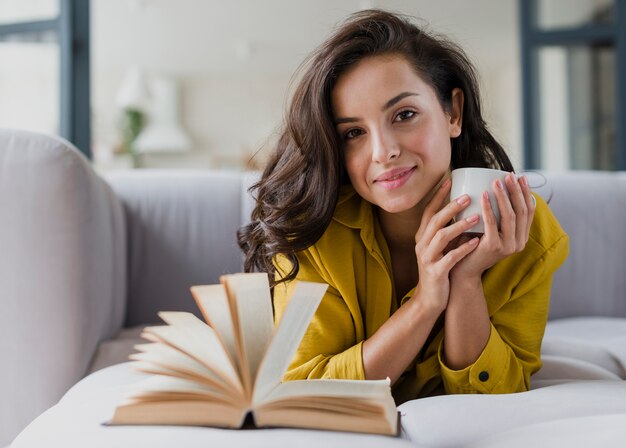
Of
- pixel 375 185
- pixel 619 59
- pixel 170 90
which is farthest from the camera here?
pixel 170 90

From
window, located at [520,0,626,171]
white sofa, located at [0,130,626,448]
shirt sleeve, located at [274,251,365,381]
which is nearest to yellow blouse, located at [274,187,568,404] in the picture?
shirt sleeve, located at [274,251,365,381]

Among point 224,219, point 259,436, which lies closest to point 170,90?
point 224,219

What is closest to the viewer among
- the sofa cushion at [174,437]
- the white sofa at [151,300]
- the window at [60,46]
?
the sofa cushion at [174,437]

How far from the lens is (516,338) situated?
45.9 inches

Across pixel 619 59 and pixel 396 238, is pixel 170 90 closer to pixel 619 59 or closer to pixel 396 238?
pixel 619 59

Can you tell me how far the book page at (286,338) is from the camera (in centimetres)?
72

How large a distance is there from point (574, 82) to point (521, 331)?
2932mm

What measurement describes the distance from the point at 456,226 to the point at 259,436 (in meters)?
0.45

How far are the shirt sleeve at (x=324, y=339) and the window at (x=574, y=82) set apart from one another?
8.10 ft

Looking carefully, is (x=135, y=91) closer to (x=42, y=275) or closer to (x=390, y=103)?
(x=42, y=275)

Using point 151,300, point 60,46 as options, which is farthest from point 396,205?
point 60,46

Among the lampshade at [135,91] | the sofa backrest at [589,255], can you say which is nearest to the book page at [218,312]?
the sofa backrest at [589,255]

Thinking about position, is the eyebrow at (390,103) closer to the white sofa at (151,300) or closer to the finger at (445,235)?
the finger at (445,235)

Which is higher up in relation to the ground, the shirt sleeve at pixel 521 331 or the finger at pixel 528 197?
the finger at pixel 528 197
